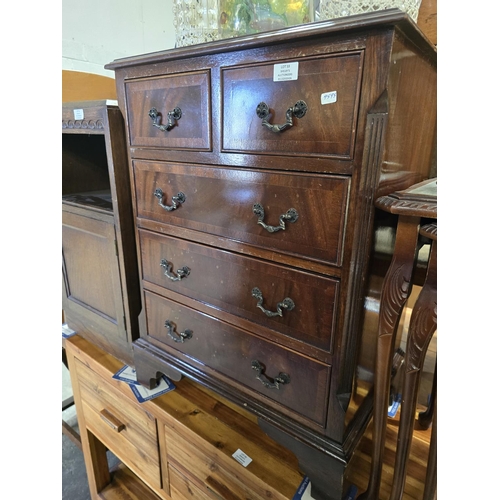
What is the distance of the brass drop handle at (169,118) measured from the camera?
0.70 metres

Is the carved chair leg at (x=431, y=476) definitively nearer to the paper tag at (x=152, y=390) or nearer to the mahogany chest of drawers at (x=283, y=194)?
the mahogany chest of drawers at (x=283, y=194)

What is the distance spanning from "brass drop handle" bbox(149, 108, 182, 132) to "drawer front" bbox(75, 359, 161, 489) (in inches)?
30.5

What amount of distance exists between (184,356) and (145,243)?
0.31 m

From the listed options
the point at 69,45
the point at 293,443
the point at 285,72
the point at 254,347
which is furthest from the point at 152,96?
the point at 69,45

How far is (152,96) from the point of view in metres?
0.73

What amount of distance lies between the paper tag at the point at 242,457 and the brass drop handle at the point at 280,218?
0.54 metres

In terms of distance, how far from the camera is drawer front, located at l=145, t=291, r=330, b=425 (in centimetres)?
67

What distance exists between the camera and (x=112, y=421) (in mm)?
1108

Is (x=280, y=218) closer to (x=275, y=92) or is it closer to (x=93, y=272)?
(x=275, y=92)

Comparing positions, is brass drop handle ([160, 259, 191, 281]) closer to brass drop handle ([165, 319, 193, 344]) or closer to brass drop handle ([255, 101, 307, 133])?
brass drop handle ([165, 319, 193, 344])

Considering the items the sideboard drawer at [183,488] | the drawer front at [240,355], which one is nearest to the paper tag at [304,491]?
the drawer front at [240,355]
